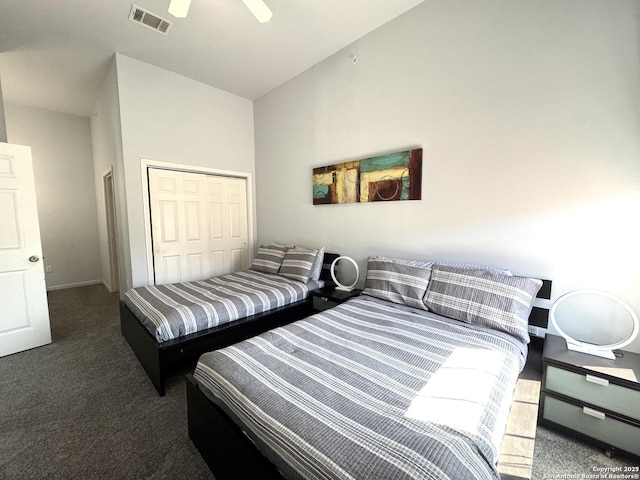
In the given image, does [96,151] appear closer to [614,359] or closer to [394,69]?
[394,69]

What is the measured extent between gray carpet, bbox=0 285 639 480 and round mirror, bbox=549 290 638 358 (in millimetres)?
577

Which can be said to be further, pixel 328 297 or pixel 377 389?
pixel 328 297

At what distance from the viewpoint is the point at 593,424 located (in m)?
1.43

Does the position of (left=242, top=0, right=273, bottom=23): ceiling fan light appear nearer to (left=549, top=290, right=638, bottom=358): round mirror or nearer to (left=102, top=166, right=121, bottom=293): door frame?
(left=549, top=290, right=638, bottom=358): round mirror

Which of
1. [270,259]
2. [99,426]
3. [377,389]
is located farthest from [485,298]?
[99,426]

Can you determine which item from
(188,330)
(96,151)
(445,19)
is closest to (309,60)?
(445,19)

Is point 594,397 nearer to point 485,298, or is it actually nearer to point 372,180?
point 485,298

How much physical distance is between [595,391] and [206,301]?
8.72 feet

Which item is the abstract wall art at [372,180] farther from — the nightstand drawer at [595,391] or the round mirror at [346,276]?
the nightstand drawer at [595,391]

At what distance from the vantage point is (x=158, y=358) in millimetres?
1849

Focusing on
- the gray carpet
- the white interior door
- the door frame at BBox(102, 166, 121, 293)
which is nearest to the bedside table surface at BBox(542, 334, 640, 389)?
the gray carpet

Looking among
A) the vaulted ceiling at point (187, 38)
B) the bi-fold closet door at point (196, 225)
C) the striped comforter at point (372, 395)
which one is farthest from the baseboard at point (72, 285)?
the striped comforter at point (372, 395)

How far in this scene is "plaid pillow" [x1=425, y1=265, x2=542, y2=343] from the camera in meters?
1.65

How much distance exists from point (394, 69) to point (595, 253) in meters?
2.16
